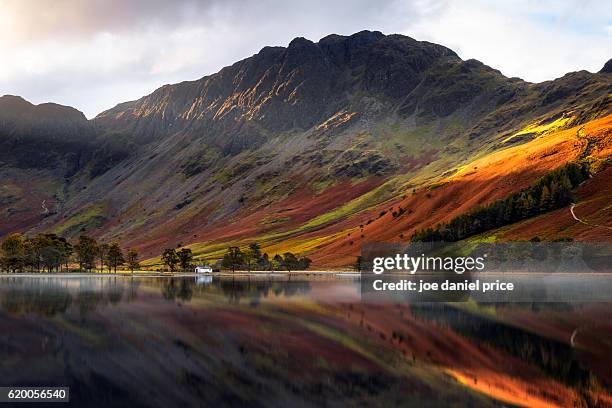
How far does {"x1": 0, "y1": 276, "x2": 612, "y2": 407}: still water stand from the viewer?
34.2 metres

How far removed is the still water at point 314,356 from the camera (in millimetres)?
34219

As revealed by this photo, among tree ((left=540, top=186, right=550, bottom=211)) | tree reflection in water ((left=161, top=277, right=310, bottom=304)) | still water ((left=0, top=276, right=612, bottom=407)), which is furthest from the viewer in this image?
tree ((left=540, top=186, right=550, bottom=211))

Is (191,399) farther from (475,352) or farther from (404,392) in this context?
(475,352)

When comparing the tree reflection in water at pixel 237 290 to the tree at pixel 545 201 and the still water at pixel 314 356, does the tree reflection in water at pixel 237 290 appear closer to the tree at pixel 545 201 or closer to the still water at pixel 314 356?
the still water at pixel 314 356

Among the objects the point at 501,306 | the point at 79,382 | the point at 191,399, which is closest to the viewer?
the point at 191,399

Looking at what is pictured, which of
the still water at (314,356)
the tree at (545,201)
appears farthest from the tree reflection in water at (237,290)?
the tree at (545,201)

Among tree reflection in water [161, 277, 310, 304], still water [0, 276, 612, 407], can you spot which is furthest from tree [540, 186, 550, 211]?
still water [0, 276, 612, 407]

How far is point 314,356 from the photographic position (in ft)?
147

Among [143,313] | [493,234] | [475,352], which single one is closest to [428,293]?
[143,313]

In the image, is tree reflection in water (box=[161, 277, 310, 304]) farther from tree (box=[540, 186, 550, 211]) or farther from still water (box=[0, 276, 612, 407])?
tree (box=[540, 186, 550, 211])

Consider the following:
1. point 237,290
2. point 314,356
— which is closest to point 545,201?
point 237,290

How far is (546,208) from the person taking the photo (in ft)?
643

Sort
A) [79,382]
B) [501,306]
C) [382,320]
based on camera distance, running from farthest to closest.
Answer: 1. [501,306]
2. [382,320]
3. [79,382]

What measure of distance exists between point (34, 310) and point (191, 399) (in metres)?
50.8
